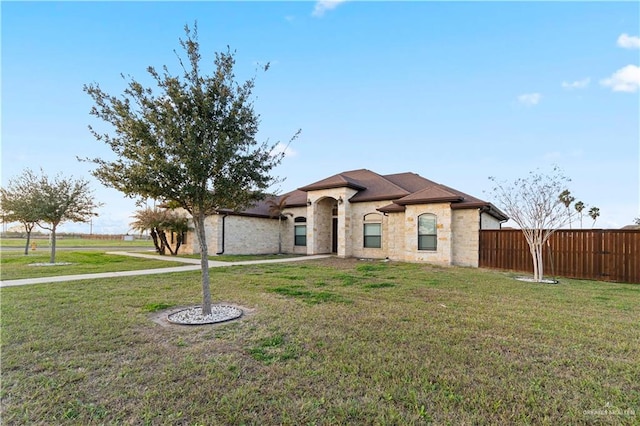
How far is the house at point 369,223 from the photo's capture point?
570 inches

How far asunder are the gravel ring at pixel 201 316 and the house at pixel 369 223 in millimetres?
8736

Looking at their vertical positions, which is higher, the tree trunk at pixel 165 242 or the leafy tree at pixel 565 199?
the leafy tree at pixel 565 199

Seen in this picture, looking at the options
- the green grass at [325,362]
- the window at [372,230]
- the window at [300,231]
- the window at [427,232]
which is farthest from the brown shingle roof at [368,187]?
the green grass at [325,362]

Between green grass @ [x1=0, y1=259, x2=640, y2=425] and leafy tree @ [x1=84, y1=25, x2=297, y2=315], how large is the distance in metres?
1.81

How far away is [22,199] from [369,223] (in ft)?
56.8

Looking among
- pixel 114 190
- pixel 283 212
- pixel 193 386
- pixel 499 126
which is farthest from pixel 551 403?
pixel 283 212

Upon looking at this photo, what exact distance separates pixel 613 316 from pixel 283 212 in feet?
62.0

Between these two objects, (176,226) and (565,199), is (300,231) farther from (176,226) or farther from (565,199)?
(565,199)

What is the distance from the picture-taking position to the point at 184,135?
510 centimetres

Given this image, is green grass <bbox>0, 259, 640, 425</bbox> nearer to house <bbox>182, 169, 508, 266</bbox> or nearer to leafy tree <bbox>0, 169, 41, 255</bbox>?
house <bbox>182, 169, 508, 266</bbox>

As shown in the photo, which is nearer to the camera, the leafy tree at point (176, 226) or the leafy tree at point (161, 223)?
the leafy tree at point (161, 223)

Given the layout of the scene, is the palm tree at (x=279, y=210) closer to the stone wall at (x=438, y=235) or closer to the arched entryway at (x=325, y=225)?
the arched entryway at (x=325, y=225)

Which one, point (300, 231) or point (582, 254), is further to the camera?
point (300, 231)

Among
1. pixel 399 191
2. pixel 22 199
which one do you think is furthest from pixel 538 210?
pixel 22 199
